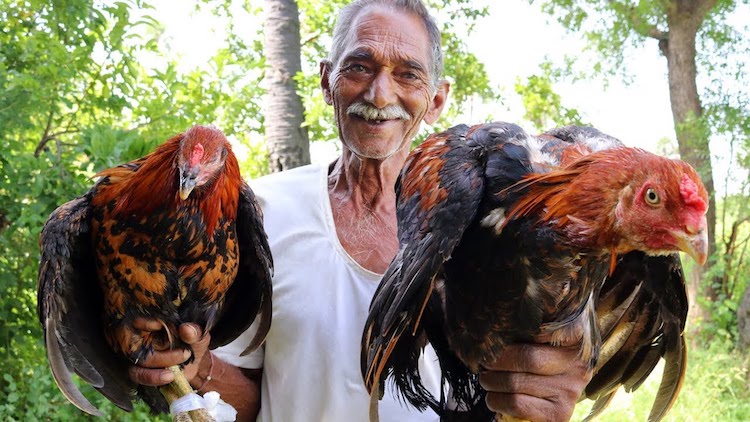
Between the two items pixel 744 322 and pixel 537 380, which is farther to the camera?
pixel 744 322

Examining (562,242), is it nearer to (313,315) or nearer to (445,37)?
(313,315)

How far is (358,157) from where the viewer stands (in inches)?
126

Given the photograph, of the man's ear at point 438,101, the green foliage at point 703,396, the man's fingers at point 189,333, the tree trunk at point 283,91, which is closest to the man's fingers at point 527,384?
the man's fingers at point 189,333

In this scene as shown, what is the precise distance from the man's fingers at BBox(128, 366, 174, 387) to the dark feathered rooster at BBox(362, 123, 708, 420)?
Result: 0.75 metres

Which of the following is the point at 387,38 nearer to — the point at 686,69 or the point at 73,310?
the point at 73,310

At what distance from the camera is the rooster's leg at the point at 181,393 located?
2600 mm

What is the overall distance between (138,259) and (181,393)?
0.55 meters

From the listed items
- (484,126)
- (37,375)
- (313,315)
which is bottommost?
(37,375)

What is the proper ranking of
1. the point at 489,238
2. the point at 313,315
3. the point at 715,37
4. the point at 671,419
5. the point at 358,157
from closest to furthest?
the point at 489,238, the point at 313,315, the point at 358,157, the point at 671,419, the point at 715,37

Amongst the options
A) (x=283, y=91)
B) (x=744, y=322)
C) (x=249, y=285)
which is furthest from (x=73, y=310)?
(x=744, y=322)

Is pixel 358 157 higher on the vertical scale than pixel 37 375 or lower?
higher

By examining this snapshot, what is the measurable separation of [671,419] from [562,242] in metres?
6.34

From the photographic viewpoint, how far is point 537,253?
6.81 ft

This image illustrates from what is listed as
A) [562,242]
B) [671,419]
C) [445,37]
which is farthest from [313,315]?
[445,37]
